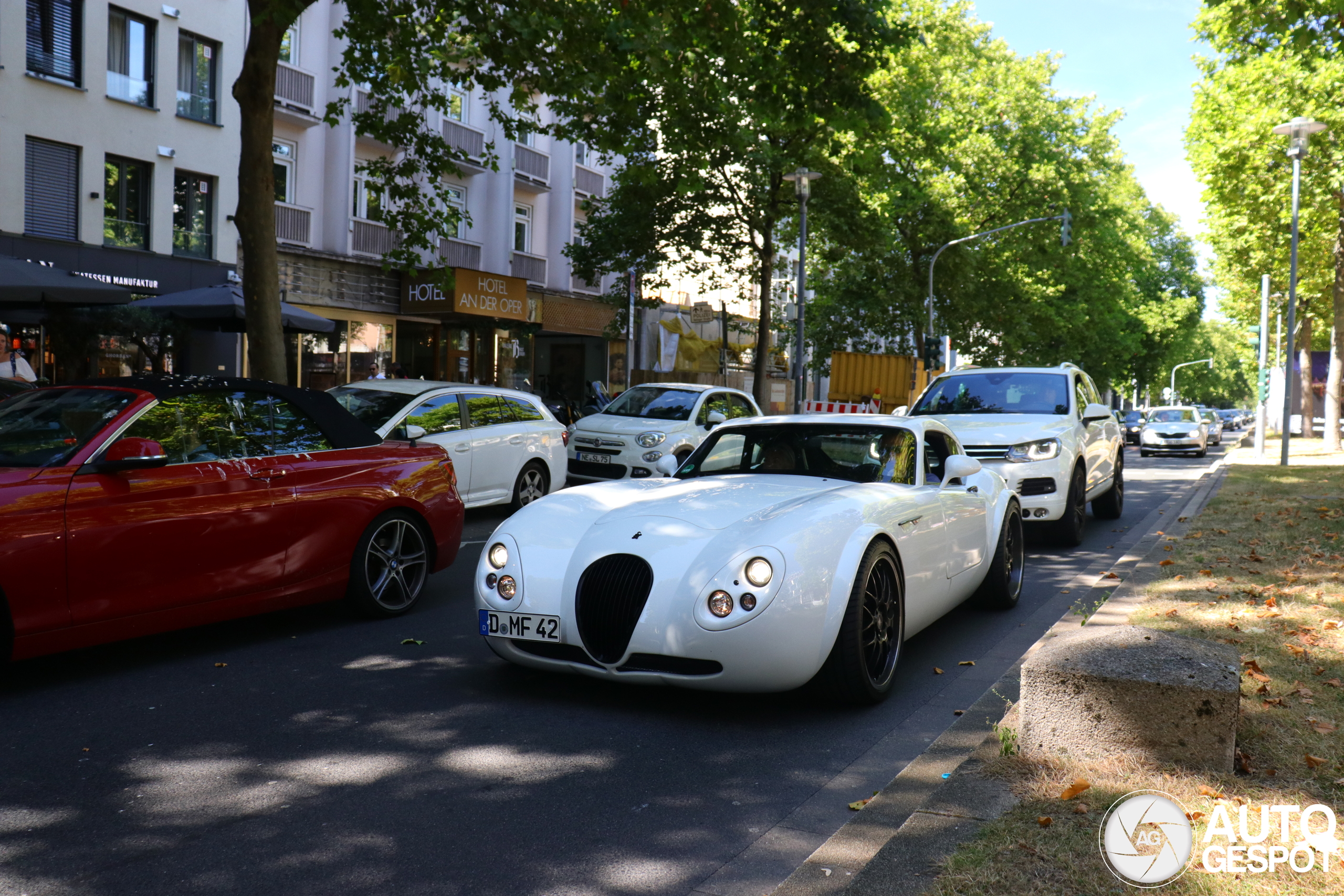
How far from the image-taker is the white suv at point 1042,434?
10.6 m

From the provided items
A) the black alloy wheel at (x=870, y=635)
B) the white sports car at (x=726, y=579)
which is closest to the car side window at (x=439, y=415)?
the white sports car at (x=726, y=579)

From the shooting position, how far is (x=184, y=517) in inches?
219

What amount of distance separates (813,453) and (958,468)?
84cm

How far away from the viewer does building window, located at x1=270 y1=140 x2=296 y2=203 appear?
80.2 feet

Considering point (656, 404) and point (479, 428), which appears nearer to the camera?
point (479, 428)

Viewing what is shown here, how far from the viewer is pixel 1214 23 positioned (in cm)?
1532

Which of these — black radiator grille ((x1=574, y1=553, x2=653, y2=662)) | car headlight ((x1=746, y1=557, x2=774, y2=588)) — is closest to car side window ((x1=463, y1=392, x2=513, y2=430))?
black radiator grille ((x1=574, y1=553, x2=653, y2=662))

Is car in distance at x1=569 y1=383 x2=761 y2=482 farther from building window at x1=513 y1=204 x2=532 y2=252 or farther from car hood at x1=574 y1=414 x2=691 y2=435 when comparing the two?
building window at x1=513 y1=204 x2=532 y2=252

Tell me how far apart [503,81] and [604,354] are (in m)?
21.2

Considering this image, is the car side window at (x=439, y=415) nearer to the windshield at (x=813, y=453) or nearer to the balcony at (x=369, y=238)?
the windshield at (x=813, y=453)

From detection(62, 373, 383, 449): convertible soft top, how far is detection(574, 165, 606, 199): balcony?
28084mm

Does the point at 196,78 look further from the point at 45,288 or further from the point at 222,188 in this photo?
the point at 45,288

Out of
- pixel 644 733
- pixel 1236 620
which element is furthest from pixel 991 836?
pixel 1236 620

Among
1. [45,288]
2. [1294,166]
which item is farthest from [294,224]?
[1294,166]
